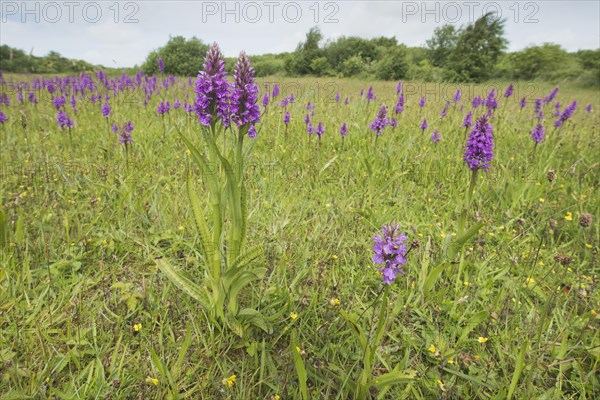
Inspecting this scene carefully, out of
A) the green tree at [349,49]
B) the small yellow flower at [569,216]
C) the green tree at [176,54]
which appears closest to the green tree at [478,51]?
the green tree at [349,49]

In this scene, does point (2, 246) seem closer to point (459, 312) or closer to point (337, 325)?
point (337, 325)

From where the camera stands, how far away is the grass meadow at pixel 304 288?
5.44 feet

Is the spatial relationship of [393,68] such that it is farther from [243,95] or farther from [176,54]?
[243,95]

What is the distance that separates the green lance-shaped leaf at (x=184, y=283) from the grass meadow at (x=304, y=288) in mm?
138

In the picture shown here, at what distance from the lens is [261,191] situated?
11.3 feet

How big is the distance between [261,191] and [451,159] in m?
2.57

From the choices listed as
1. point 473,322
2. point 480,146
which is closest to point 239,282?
point 473,322

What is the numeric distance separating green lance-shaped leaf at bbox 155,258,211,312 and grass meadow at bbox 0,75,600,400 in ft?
0.45

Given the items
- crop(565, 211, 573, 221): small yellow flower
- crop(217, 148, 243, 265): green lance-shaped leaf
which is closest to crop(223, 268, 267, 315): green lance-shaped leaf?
crop(217, 148, 243, 265): green lance-shaped leaf

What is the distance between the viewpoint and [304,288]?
7.04 ft

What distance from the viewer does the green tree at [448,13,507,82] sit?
31109 mm

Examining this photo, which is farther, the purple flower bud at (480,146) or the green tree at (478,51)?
the green tree at (478,51)

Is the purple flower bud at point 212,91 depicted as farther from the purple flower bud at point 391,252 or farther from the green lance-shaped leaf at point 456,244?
the green lance-shaped leaf at point 456,244

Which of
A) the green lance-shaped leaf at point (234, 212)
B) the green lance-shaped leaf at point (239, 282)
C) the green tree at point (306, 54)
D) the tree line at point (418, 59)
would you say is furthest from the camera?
the green tree at point (306, 54)
